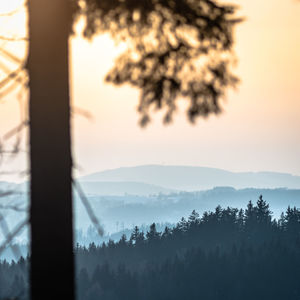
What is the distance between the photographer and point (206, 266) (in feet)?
456

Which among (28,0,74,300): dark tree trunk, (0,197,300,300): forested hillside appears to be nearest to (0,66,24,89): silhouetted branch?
(28,0,74,300): dark tree trunk

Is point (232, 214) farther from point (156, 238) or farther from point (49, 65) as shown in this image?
point (49, 65)

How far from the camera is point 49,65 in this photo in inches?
181

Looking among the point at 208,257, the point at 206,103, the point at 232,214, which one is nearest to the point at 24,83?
the point at 206,103

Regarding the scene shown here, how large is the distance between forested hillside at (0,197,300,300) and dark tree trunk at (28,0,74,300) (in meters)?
129

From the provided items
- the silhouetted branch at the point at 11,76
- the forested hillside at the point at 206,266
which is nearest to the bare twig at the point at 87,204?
the silhouetted branch at the point at 11,76

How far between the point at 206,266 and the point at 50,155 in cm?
13776

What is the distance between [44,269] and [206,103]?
2.10m

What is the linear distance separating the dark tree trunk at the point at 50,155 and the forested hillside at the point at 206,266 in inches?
5079

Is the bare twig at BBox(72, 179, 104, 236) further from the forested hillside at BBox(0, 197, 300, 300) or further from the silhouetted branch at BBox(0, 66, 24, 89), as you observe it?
the forested hillside at BBox(0, 197, 300, 300)

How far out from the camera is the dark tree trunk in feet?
14.6

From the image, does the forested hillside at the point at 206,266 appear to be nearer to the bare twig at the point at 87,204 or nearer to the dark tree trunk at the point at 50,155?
the bare twig at the point at 87,204

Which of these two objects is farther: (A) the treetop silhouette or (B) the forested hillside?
(B) the forested hillside

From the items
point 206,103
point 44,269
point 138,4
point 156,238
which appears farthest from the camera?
point 156,238
